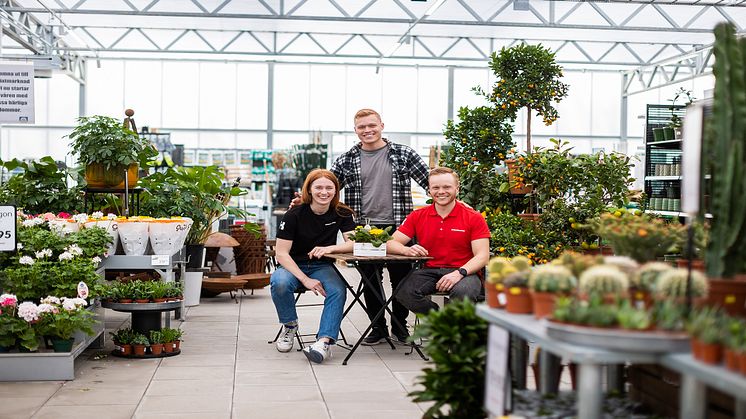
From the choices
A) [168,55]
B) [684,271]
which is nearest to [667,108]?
[684,271]

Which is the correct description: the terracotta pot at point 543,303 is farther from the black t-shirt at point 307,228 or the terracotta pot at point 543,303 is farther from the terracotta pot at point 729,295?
the black t-shirt at point 307,228

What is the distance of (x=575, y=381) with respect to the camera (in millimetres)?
3342

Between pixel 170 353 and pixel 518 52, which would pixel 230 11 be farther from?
pixel 170 353

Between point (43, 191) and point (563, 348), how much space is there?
19.3 ft

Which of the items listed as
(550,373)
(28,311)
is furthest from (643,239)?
(28,311)

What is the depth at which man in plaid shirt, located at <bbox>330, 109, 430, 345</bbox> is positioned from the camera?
6.05 meters

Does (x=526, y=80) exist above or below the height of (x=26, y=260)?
above

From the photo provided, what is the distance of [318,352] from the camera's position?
5.33 m

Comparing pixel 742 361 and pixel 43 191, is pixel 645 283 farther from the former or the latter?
pixel 43 191

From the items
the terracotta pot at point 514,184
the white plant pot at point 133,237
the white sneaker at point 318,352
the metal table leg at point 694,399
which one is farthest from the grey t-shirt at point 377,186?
the metal table leg at point 694,399

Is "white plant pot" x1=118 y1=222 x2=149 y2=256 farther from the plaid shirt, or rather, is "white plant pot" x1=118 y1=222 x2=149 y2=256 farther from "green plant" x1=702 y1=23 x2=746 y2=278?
"green plant" x1=702 y1=23 x2=746 y2=278

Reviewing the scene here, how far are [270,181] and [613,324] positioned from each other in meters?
12.5

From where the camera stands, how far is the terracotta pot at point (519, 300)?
8.57 feet

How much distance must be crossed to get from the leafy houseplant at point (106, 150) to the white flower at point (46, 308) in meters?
1.72
